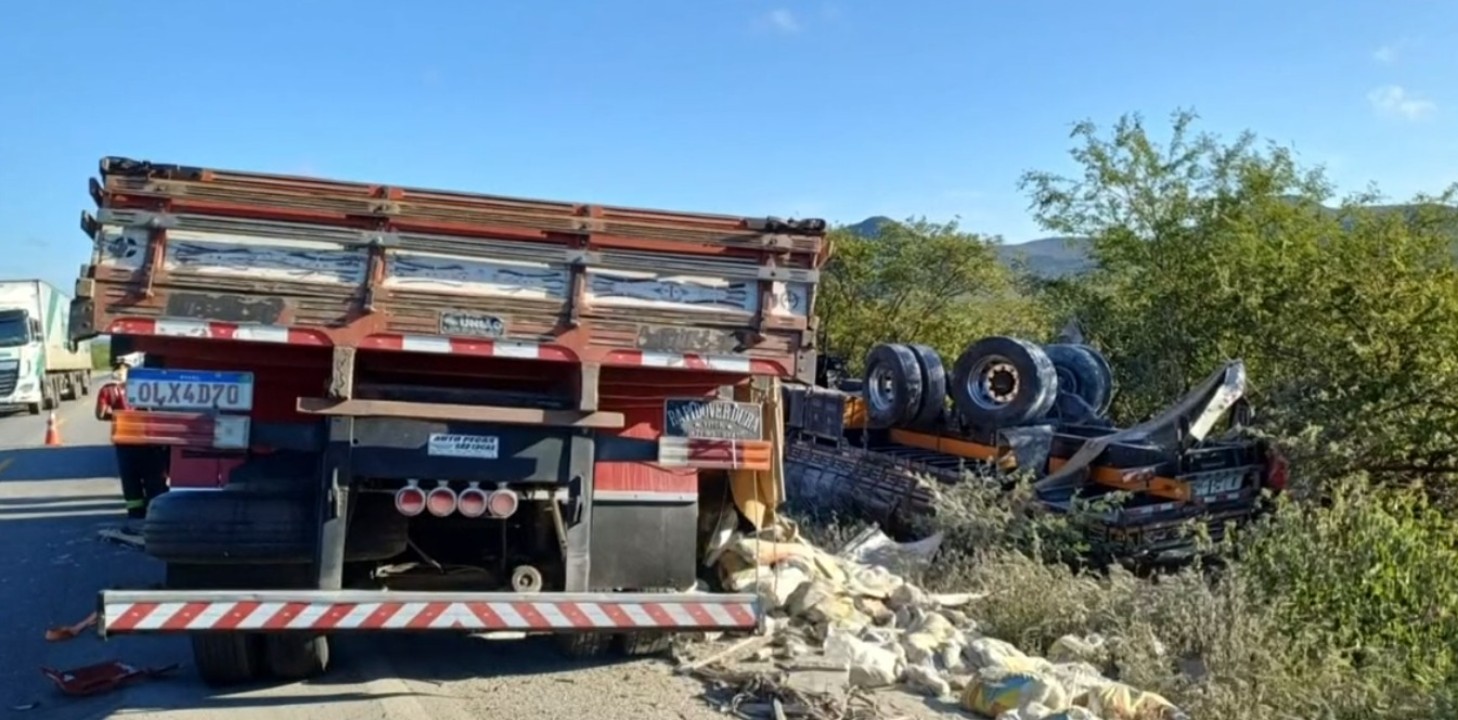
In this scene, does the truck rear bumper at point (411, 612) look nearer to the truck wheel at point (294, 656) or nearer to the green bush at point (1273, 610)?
the truck wheel at point (294, 656)

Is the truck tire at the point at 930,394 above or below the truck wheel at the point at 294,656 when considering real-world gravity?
above

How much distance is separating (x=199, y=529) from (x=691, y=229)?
105 inches

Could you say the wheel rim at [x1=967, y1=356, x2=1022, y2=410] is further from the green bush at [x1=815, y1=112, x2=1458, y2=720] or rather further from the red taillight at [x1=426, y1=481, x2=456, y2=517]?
the red taillight at [x1=426, y1=481, x2=456, y2=517]

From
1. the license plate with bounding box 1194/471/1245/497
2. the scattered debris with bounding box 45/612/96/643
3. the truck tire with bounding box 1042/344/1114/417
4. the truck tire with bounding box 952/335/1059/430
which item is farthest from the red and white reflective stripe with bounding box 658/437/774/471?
the truck tire with bounding box 1042/344/1114/417

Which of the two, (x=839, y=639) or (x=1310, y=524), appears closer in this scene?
(x=839, y=639)

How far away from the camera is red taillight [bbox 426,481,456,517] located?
5.65 m

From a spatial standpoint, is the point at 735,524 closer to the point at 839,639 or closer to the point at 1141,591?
the point at 839,639

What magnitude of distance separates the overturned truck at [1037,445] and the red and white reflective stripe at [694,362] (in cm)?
355

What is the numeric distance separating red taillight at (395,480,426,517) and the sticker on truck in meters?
0.19

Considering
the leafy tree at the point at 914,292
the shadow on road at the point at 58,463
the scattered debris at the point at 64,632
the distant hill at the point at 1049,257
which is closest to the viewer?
the scattered debris at the point at 64,632

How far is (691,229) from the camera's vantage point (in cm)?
595

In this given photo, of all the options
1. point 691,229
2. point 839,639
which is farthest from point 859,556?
point 691,229

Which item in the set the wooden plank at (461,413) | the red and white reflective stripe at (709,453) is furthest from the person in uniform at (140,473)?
the red and white reflective stripe at (709,453)

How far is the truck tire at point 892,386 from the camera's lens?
11.9 meters
